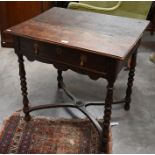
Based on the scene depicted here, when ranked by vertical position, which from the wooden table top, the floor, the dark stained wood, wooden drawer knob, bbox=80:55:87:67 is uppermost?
the wooden table top

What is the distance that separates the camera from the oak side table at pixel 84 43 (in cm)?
134

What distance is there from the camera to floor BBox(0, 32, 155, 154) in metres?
1.82

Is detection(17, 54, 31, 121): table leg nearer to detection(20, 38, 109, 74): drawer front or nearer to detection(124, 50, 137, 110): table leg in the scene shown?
detection(20, 38, 109, 74): drawer front

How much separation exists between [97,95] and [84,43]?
93 cm

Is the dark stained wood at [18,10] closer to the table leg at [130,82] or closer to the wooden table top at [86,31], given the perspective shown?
the wooden table top at [86,31]

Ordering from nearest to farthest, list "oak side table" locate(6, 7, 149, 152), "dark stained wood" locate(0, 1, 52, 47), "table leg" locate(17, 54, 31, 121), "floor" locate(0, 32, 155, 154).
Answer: "oak side table" locate(6, 7, 149, 152)
"table leg" locate(17, 54, 31, 121)
"floor" locate(0, 32, 155, 154)
"dark stained wood" locate(0, 1, 52, 47)

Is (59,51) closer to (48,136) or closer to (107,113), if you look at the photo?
(107,113)

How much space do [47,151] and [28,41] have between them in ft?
2.32

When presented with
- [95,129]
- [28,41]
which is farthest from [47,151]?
[28,41]

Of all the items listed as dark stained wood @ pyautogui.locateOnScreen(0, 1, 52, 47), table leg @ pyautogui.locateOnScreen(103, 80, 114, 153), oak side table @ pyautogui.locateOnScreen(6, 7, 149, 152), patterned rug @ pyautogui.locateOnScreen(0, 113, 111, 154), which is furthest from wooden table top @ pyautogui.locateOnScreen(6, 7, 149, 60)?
dark stained wood @ pyautogui.locateOnScreen(0, 1, 52, 47)

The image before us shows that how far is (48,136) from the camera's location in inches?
70.4

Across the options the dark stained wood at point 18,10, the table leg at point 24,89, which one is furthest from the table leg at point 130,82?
the dark stained wood at point 18,10

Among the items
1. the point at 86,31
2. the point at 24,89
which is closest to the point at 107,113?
the point at 86,31

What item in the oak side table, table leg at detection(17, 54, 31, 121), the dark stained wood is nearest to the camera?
the oak side table
